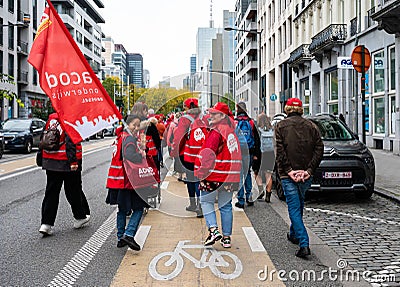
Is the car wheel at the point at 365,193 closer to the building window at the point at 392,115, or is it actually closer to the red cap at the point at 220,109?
the red cap at the point at 220,109

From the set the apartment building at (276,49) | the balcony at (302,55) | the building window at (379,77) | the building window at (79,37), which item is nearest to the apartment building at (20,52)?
the building window at (79,37)

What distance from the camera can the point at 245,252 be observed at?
6.27 metres

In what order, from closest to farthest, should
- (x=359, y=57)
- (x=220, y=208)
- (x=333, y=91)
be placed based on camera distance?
(x=220, y=208) < (x=359, y=57) < (x=333, y=91)

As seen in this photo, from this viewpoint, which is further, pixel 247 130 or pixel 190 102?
pixel 247 130

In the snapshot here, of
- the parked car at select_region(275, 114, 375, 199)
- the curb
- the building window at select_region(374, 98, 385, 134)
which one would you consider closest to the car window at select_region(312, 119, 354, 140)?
the parked car at select_region(275, 114, 375, 199)

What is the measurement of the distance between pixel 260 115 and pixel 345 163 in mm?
2006

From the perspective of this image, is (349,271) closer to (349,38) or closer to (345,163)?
(345,163)

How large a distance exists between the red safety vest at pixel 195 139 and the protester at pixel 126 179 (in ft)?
5.88

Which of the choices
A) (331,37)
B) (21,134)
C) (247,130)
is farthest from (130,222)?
(331,37)

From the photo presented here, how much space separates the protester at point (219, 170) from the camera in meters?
6.30

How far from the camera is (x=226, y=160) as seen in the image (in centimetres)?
633

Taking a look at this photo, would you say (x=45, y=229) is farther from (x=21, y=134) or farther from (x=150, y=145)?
(x=21, y=134)

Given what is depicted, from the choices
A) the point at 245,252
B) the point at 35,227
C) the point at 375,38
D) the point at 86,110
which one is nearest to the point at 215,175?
the point at 245,252

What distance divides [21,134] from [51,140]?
20.0m
